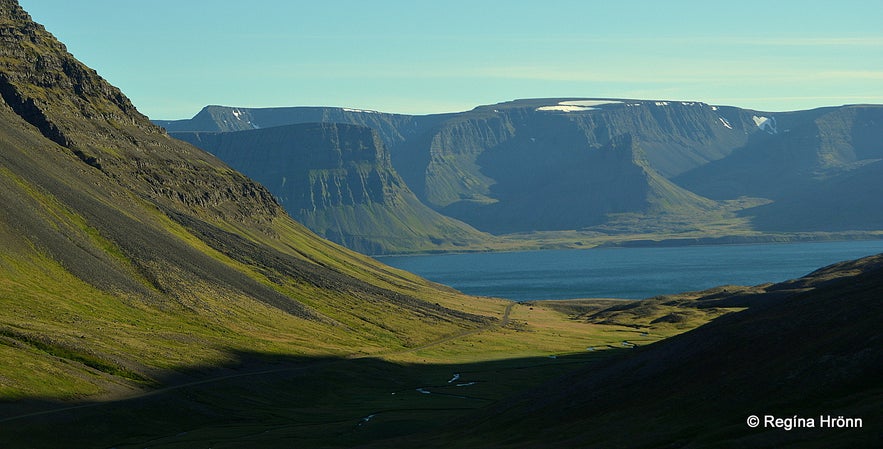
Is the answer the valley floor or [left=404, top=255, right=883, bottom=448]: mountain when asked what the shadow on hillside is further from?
[left=404, top=255, right=883, bottom=448]: mountain

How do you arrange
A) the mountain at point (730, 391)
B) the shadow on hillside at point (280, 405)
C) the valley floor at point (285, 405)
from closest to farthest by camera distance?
the mountain at point (730, 391) < the shadow on hillside at point (280, 405) < the valley floor at point (285, 405)

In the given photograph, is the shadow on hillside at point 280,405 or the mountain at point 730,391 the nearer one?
the mountain at point 730,391

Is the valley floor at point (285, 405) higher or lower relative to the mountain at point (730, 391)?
lower

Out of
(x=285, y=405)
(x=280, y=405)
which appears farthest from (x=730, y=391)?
(x=285, y=405)

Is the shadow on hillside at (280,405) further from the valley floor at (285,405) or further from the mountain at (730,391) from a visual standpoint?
the mountain at (730,391)

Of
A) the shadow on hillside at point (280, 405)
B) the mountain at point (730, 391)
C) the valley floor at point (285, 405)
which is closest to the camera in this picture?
the mountain at point (730, 391)

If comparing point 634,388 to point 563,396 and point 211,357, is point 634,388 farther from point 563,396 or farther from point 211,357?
point 211,357

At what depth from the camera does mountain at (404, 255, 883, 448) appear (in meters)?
64.9

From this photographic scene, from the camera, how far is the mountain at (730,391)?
213 feet

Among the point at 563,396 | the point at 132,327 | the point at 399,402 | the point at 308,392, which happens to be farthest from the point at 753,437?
the point at 132,327

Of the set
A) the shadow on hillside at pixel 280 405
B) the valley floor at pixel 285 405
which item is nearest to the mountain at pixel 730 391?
the valley floor at pixel 285 405

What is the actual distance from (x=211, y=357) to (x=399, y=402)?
38053mm

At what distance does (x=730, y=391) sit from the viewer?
77.6m

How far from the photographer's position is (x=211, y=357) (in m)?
167
